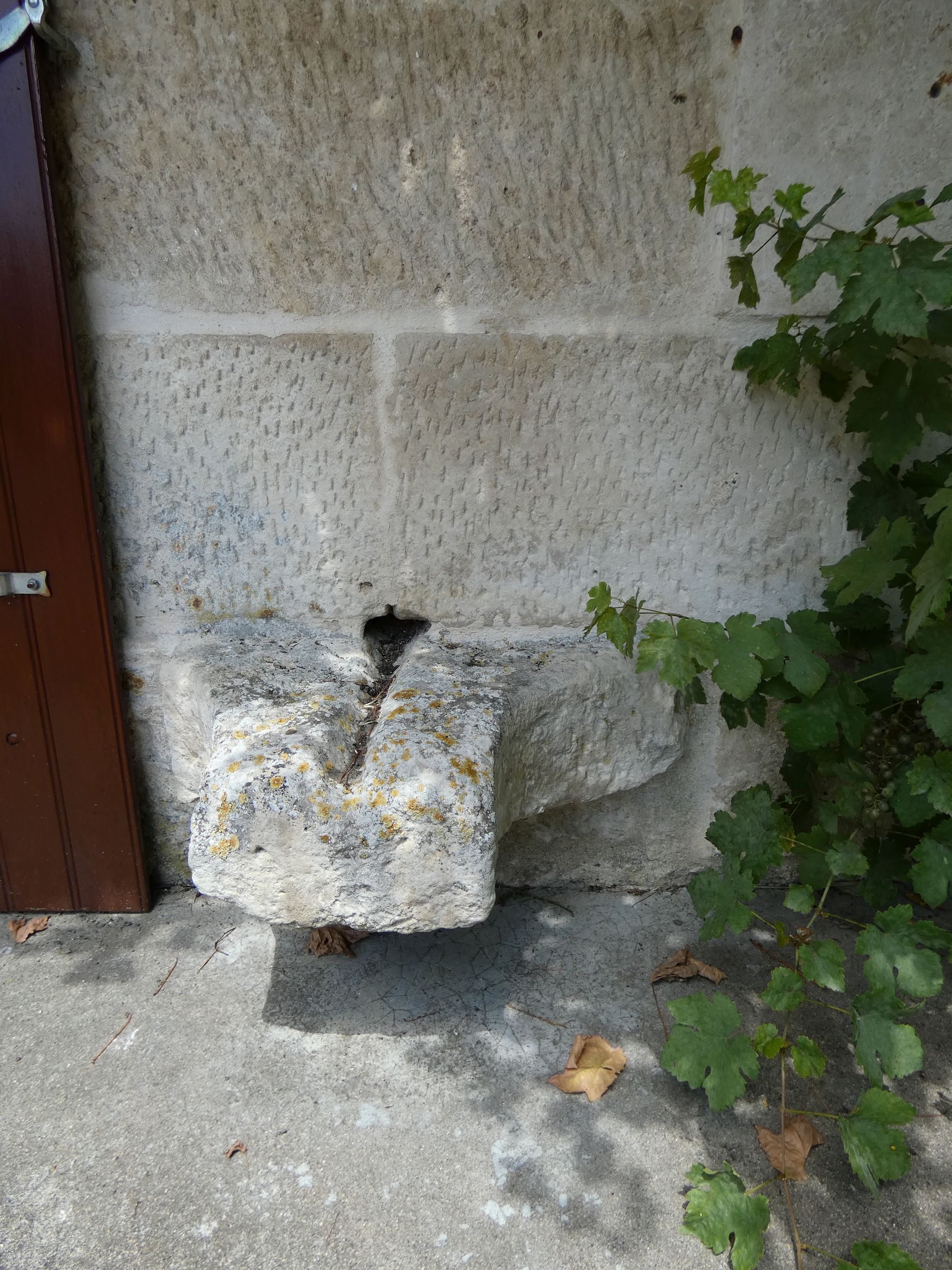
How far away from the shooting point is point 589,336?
1.62 meters

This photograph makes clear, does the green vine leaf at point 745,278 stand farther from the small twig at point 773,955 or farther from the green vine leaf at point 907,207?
the small twig at point 773,955

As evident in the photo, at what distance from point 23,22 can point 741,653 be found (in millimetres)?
1727

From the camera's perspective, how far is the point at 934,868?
1.44 metres

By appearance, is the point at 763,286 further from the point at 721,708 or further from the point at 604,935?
the point at 604,935

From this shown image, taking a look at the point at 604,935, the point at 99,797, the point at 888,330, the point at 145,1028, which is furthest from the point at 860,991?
the point at 99,797

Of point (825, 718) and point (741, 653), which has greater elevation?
point (741, 653)

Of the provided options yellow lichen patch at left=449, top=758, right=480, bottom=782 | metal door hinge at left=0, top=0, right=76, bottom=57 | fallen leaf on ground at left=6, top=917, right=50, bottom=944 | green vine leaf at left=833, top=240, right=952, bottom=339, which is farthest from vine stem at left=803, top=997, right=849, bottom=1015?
metal door hinge at left=0, top=0, right=76, bottom=57

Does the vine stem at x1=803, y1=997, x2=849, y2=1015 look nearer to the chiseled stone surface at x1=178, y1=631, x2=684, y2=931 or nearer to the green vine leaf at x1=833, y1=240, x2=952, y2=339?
the chiseled stone surface at x1=178, y1=631, x2=684, y2=931

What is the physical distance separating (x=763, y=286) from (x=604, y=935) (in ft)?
4.67

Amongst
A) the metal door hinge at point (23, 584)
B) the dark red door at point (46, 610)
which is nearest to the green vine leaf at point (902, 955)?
the dark red door at point (46, 610)

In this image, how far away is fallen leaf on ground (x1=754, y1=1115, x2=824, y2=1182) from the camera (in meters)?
1.25

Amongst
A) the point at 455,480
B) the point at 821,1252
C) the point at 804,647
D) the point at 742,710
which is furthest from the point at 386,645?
the point at 821,1252

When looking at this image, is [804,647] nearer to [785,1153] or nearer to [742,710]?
[742,710]

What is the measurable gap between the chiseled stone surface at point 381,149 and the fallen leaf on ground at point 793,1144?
1535 mm
